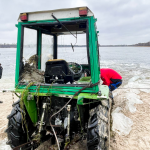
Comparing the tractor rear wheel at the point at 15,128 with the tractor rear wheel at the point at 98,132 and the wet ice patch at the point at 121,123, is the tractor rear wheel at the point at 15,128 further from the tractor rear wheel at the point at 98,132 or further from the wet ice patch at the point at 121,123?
the wet ice patch at the point at 121,123

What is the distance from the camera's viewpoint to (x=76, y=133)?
325 cm

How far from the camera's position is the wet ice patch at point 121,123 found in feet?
14.3

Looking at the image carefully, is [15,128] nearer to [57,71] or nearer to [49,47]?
[57,71]

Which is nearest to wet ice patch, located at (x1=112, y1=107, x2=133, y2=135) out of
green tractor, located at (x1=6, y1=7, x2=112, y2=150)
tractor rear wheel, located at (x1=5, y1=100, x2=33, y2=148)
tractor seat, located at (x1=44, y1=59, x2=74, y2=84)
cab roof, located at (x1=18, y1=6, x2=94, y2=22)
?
green tractor, located at (x1=6, y1=7, x2=112, y2=150)

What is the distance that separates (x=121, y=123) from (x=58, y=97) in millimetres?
2446

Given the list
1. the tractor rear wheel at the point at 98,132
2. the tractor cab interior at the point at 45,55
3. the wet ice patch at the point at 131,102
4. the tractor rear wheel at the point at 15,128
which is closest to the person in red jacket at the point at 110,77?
the wet ice patch at the point at 131,102

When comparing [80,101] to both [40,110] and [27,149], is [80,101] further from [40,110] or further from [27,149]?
[27,149]

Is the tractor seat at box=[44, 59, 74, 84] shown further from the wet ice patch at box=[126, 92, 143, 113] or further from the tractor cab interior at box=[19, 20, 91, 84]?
the wet ice patch at box=[126, 92, 143, 113]

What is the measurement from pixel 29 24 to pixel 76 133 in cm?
219

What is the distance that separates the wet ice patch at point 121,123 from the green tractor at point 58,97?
1.50 metres

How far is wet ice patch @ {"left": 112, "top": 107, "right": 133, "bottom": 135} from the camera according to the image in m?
4.36

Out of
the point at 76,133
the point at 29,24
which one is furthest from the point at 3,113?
the point at 29,24

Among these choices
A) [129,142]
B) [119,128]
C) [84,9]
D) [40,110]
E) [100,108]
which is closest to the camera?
[84,9]

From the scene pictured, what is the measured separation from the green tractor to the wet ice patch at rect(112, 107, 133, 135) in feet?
4.94
